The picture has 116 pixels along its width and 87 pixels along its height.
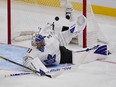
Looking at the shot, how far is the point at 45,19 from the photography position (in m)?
3.67

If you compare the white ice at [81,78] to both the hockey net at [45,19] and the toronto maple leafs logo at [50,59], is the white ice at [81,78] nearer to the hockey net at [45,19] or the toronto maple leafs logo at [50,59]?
the toronto maple leafs logo at [50,59]

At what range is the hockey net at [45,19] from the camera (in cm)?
322

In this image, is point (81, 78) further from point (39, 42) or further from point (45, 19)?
point (45, 19)

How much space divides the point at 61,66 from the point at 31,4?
151 centimetres

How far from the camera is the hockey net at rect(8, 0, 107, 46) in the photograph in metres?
3.22

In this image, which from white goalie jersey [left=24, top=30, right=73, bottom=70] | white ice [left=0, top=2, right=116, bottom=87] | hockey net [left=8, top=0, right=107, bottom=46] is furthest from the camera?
hockey net [left=8, top=0, right=107, bottom=46]

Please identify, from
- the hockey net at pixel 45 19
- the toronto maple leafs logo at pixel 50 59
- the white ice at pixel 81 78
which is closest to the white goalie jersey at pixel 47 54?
the toronto maple leafs logo at pixel 50 59

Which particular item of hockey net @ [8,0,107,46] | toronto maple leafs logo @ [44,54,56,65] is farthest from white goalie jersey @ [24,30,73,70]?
hockey net @ [8,0,107,46]

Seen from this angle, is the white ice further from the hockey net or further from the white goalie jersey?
the hockey net

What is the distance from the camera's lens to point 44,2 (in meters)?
3.66

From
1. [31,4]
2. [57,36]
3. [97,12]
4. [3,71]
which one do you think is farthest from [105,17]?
[3,71]

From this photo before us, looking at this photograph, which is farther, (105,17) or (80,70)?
(105,17)

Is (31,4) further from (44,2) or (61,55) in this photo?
(61,55)

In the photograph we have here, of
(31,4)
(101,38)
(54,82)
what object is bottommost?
(54,82)
